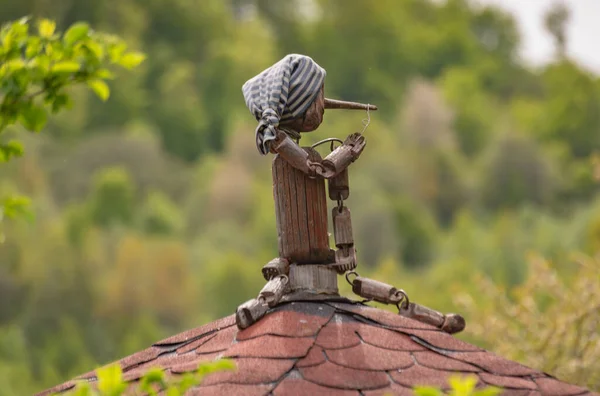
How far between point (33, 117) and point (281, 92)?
1524 mm

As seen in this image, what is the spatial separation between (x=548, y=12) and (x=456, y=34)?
35560mm

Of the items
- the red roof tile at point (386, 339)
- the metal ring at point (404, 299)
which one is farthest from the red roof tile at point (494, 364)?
the metal ring at point (404, 299)

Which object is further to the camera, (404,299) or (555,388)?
(404,299)

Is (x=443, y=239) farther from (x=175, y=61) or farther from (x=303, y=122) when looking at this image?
(x=303, y=122)

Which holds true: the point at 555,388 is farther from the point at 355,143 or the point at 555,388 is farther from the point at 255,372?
the point at 355,143

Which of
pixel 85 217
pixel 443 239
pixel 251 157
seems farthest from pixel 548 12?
pixel 85 217

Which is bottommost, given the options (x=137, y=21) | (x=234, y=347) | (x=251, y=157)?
(x=234, y=347)

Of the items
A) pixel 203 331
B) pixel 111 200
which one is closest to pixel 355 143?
pixel 203 331

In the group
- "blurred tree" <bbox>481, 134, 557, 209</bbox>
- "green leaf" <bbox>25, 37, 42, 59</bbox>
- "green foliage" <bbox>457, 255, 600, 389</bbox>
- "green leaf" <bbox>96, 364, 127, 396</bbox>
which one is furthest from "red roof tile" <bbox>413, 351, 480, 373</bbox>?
"blurred tree" <bbox>481, 134, 557, 209</bbox>

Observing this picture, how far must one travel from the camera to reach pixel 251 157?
277ft

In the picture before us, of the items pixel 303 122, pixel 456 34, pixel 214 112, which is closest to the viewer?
pixel 303 122

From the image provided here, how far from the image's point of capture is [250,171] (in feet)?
277

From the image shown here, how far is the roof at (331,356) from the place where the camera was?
7.40 m

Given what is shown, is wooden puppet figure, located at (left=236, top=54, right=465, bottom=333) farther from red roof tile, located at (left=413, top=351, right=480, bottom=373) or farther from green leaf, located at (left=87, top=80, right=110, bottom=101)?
green leaf, located at (left=87, top=80, right=110, bottom=101)
